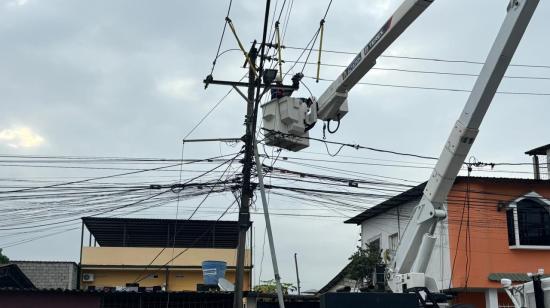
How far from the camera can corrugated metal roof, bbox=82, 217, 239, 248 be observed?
105ft

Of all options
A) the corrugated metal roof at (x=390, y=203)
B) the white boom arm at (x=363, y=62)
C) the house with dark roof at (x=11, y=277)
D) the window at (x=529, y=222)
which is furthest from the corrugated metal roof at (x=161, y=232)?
the white boom arm at (x=363, y=62)

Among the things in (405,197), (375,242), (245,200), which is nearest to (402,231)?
(405,197)

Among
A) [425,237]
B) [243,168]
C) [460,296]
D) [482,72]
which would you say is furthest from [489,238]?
[482,72]

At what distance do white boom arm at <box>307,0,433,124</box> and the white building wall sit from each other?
Result: 825cm

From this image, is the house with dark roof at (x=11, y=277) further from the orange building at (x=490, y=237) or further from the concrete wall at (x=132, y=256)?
the orange building at (x=490, y=237)

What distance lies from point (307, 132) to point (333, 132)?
642 millimetres

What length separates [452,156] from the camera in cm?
1097

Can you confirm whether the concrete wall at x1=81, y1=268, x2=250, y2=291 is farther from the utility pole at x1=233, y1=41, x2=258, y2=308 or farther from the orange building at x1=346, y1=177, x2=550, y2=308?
the utility pole at x1=233, y1=41, x2=258, y2=308

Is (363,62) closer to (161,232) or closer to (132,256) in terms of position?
(132,256)

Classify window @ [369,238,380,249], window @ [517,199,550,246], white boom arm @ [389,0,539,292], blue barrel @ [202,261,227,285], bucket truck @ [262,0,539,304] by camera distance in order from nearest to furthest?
white boom arm @ [389,0,539,292], bucket truck @ [262,0,539,304], blue barrel @ [202,261,227,285], window @ [517,199,550,246], window @ [369,238,380,249]

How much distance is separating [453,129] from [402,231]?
14.3 metres

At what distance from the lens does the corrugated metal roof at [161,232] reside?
3209 centimetres

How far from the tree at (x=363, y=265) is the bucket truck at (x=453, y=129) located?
1095 cm

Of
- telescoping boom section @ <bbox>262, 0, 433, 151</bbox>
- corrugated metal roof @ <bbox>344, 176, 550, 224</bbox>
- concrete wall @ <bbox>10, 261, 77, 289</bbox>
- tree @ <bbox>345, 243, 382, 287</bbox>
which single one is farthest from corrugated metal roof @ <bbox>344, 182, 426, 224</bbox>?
concrete wall @ <bbox>10, 261, 77, 289</bbox>
